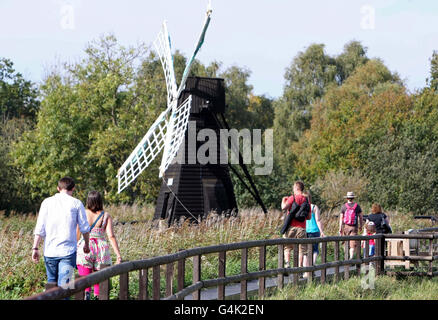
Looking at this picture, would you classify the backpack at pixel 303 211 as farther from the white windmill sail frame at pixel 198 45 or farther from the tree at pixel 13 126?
the tree at pixel 13 126

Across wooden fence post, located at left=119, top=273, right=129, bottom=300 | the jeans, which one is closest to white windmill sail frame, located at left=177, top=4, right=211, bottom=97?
the jeans

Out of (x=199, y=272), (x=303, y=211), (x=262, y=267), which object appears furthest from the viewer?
(x=303, y=211)

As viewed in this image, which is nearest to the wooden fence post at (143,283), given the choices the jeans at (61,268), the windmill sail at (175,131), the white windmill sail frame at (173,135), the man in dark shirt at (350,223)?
the jeans at (61,268)

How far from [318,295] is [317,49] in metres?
51.7

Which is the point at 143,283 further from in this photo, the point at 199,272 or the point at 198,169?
the point at 198,169

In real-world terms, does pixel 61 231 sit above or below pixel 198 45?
below

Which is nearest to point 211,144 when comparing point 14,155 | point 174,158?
point 174,158

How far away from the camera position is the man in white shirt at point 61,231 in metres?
8.93

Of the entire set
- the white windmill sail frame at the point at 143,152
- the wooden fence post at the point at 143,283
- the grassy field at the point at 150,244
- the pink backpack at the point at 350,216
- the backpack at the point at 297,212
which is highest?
the white windmill sail frame at the point at 143,152

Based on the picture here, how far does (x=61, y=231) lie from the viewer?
8938 millimetres

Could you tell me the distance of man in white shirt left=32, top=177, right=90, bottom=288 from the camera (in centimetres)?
893

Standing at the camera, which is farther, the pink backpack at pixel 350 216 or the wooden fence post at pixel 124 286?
the pink backpack at pixel 350 216

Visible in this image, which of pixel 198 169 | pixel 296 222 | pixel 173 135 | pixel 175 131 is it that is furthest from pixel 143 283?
pixel 173 135
